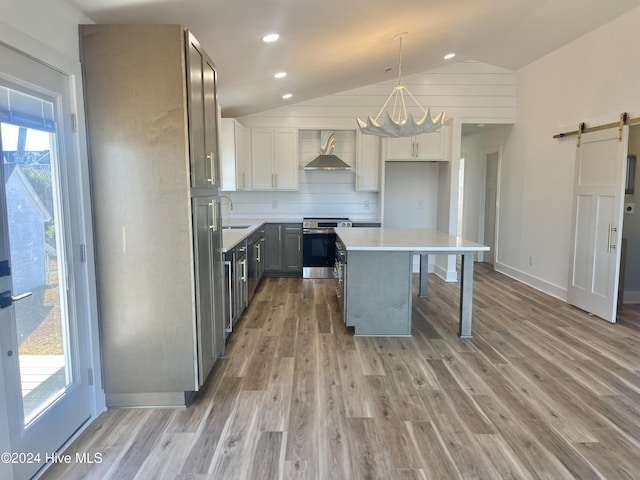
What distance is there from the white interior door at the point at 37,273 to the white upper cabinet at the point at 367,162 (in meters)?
4.56

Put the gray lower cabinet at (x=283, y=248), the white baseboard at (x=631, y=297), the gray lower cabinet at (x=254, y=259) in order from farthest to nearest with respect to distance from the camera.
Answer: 1. the gray lower cabinet at (x=283, y=248)
2. the white baseboard at (x=631, y=297)
3. the gray lower cabinet at (x=254, y=259)

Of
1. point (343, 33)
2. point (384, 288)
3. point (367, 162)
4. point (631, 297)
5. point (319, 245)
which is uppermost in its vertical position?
point (343, 33)

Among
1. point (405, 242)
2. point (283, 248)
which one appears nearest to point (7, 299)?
point (405, 242)

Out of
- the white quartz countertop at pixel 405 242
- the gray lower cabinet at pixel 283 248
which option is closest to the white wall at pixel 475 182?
the white quartz countertop at pixel 405 242

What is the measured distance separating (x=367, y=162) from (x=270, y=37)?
325 centimetres

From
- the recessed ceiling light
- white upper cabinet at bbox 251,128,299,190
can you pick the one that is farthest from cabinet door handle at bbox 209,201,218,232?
white upper cabinet at bbox 251,128,299,190

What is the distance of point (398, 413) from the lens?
8.04 feet

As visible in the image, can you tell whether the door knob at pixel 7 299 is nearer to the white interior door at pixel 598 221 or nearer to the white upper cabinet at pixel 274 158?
the white upper cabinet at pixel 274 158

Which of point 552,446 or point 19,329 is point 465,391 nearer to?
point 552,446

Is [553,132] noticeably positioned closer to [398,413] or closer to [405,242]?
[405,242]

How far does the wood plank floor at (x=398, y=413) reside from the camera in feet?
6.50

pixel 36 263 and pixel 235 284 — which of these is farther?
pixel 235 284

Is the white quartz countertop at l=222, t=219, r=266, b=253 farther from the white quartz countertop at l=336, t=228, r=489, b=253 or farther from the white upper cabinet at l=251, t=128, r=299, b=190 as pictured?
the white quartz countertop at l=336, t=228, r=489, b=253

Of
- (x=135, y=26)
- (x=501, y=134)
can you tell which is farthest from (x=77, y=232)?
(x=501, y=134)
